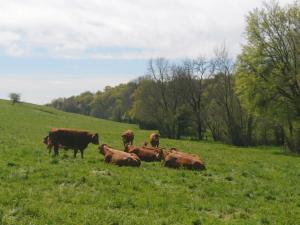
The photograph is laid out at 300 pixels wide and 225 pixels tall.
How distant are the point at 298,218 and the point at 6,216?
24.6 feet

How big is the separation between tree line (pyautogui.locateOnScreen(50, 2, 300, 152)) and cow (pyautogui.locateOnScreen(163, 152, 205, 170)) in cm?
2622

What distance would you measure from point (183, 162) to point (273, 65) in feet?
93.7

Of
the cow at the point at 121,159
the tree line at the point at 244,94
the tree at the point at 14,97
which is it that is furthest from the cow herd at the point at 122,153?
the tree at the point at 14,97

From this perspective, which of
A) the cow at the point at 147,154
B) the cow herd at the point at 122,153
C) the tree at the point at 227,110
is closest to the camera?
the cow herd at the point at 122,153

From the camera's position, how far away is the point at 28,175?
47.2 feet

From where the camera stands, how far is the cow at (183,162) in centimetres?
1902

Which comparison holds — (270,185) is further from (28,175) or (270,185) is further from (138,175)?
(28,175)

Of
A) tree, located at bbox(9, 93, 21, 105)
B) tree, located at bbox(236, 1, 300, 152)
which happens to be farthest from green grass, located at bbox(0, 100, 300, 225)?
tree, located at bbox(9, 93, 21, 105)

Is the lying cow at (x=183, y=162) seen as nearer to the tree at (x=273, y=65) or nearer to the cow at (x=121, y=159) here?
the cow at (x=121, y=159)

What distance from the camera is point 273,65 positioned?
1753 inches

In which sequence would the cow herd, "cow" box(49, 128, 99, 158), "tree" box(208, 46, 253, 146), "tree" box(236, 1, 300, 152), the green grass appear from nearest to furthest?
the green grass → the cow herd → "cow" box(49, 128, 99, 158) → "tree" box(236, 1, 300, 152) → "tree" box(208, 46, 253, 146)

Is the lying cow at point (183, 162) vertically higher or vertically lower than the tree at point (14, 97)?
lower

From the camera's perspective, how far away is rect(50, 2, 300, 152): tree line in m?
43.9

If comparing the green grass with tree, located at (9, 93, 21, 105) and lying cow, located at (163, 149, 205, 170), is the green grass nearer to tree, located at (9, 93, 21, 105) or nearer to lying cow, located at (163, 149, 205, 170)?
lying cow, located at (163, 149, 205, 170)
